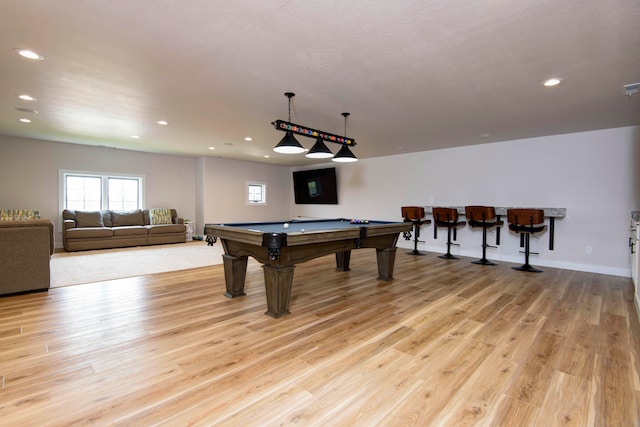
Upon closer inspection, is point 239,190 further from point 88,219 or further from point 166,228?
point 88,219

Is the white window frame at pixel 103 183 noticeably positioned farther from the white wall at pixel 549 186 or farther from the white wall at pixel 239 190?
the white wall at pixel 549 186

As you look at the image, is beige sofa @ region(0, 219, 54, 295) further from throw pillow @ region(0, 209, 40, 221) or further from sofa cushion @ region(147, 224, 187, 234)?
sofa cushion @ region(147, 224, 187, 234)

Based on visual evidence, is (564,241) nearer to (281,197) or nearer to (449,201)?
(449,201)

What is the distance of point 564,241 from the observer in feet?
17.9

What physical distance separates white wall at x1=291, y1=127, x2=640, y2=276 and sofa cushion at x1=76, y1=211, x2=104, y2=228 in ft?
23.3

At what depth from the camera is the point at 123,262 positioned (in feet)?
17.9

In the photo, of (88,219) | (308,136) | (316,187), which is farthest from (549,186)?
(88,219)

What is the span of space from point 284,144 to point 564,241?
17.2 ft

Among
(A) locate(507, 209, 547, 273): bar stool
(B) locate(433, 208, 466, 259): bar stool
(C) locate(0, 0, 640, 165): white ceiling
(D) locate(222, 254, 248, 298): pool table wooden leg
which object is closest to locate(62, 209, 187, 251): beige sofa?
(C) locate(0, 0, 640, 165): white ceiling


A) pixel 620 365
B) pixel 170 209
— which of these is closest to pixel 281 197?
pixel 170 209

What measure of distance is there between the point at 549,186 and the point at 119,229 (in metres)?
8.94

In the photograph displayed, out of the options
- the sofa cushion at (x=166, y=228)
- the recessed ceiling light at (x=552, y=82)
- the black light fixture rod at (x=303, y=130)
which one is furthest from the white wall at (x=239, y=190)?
the recessed ceiling light at (x=552, y=82)

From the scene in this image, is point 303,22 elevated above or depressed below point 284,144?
above

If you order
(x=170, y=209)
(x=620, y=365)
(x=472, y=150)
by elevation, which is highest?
(x=472, y=150)
